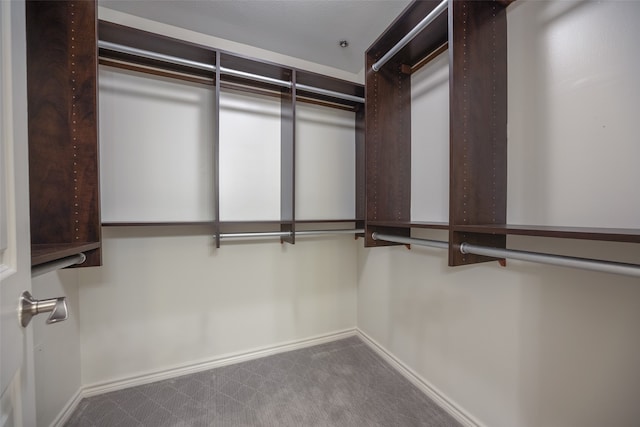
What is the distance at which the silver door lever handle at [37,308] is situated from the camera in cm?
52

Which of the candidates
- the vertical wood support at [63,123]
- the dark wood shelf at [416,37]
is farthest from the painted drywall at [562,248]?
the vertical wood support at [63,123]

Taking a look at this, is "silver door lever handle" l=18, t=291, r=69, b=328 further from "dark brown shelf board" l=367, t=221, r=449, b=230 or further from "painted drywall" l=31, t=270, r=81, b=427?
"dark brown shelf board" l=367, t=221, r=449, b=230

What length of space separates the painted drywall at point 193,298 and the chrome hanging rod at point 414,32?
1502mm

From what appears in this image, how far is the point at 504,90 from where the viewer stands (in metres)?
1.19

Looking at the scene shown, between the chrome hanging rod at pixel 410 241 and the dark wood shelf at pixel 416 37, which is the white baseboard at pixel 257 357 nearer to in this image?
the chrome hanging rod at pixel 410 241

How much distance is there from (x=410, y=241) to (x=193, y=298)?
169cm

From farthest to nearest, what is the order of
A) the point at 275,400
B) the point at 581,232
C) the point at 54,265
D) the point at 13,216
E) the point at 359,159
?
the point at 359,159, the point at 275,400, the point at 54,265, the point at 581,232, the point at 13,216

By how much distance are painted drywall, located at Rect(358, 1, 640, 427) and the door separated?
173cm

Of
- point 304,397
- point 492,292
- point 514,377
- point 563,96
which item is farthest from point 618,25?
point 304,397

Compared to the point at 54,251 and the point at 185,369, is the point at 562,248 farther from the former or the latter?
the point at 185,369

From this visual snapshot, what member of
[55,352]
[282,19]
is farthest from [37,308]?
[282,19]

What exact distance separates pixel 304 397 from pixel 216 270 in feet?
3.70

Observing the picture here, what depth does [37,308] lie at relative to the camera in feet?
1.78

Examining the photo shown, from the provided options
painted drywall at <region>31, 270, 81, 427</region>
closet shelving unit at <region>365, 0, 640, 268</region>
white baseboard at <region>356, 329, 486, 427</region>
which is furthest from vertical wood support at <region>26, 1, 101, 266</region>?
white baseboard at <region>356, 329, 486, 427</region>
